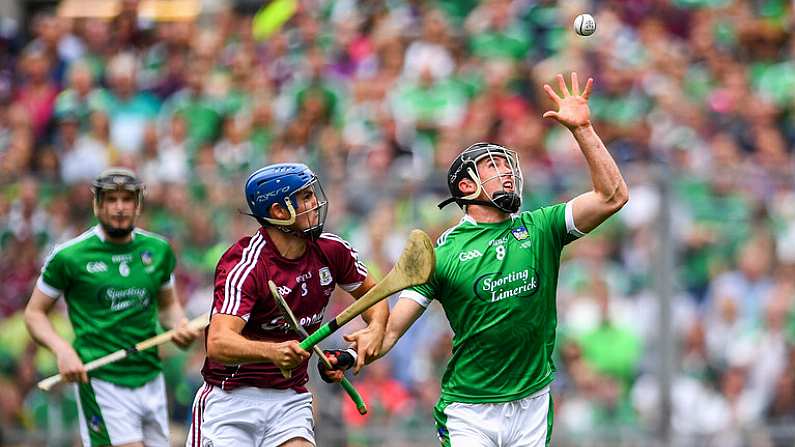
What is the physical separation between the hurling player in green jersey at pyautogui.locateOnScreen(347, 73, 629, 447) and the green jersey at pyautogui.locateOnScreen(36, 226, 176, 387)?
2288mm

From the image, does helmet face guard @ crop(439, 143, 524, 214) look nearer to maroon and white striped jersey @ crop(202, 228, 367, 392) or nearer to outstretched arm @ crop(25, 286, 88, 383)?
maroon and white striped jersey @ crop(202, 228, 367, 392)

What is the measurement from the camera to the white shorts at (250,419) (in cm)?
703

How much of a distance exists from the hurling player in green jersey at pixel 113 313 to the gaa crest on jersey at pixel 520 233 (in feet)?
7.80

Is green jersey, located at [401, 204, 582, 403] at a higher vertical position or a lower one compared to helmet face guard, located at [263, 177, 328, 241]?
lower

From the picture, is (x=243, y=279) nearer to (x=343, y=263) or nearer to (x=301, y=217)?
(x=301, y=217)

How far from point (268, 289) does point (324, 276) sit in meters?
0.37

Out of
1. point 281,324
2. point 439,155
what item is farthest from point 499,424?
point 439,155

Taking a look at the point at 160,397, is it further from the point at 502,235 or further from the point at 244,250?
the point at 502,235

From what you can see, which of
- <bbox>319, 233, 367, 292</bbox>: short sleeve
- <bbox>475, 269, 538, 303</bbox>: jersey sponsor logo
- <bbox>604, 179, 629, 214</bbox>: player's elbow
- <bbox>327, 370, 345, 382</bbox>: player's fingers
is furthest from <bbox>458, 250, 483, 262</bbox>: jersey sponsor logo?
<bbox>327, 370, 345, 382</bbox>: player's fingers

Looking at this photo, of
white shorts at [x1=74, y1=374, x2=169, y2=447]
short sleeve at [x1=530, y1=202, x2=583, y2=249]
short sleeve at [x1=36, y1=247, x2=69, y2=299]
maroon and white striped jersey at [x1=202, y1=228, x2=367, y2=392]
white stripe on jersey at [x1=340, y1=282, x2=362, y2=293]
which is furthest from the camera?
short sleeve at [x1=36, y1=247, x2=69, y2=299]

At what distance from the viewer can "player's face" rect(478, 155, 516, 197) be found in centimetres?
696

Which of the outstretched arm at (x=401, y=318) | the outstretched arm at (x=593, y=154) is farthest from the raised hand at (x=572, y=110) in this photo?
the outstretched arm at (x=401, y=318)

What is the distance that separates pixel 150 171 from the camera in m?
12.5

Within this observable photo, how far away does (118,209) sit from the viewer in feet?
28.2
